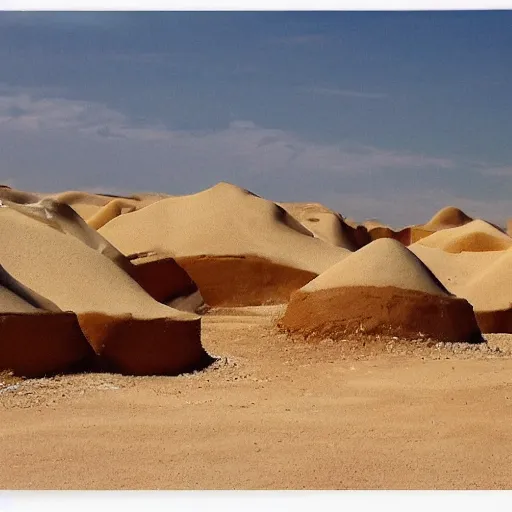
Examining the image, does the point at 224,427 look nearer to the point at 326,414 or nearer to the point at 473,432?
the point at 326,414

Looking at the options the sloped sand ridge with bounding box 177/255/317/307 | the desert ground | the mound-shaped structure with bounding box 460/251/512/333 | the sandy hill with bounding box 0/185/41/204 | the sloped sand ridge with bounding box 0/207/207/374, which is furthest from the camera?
the sloped sand ridge with bounding box 177/255/317/307

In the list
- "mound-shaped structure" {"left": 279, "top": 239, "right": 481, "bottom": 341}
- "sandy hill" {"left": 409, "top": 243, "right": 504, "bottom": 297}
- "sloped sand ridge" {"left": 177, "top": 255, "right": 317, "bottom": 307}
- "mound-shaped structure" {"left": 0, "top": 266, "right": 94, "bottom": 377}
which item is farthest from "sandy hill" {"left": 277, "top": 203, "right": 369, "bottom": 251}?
"mound-shaped structure" {"left": 0, "top": 266, "right": 94, "bottom": 377}

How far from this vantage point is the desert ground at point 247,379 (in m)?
5.15

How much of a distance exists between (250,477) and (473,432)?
5.91ft

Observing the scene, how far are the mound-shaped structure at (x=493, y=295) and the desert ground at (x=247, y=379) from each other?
29mm

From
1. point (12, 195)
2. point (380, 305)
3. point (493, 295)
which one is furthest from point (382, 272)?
point (12, 195)

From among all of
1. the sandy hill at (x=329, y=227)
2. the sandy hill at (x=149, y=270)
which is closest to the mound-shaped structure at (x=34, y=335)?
the sandy hill at (x=149, y=270)

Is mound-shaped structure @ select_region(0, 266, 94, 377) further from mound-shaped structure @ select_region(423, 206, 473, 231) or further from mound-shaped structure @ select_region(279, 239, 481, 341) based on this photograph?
mound-shaped structure @ select_region(423, 206, 473, 231)

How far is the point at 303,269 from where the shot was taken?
1689cm

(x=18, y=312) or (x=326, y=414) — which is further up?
(x=18, y=312)

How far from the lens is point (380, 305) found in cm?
1022

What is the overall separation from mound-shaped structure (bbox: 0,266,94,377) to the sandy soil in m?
0.19

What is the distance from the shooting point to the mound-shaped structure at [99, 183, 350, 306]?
16625mm
